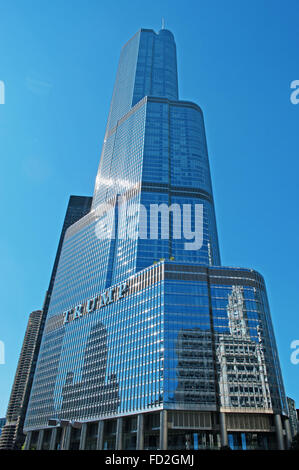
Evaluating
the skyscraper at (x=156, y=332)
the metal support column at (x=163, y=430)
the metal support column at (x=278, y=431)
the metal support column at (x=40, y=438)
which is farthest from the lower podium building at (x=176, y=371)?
the metal support column at (x=278, y=431)

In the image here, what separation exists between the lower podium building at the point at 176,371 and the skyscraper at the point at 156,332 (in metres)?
0.34

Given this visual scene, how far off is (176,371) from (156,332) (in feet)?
43.6

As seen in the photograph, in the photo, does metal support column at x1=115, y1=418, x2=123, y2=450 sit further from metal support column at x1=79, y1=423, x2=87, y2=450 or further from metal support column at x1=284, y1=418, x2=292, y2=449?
metal support column at x1=284, y1=418, x2=292, y2=449

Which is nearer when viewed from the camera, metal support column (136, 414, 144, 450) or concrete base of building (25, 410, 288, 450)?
concrete base of building (25, 410, 288, 450)

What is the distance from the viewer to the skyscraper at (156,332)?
98000mm

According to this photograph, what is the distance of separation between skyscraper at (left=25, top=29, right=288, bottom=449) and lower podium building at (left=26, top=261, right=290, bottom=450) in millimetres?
338

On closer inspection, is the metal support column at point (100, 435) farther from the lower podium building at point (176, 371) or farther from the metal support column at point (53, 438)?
the metal support column at point (53, 438)

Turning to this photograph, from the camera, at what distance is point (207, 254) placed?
15225 cm

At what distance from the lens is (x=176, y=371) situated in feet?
327

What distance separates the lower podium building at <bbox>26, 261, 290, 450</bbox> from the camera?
3799 inches

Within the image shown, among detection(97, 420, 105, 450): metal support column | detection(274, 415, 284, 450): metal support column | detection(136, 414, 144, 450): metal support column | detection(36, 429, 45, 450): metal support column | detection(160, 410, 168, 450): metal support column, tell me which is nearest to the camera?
detection(160, 410, 168, 450): metal support column

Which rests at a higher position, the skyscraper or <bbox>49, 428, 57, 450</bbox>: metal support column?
the skyscraper

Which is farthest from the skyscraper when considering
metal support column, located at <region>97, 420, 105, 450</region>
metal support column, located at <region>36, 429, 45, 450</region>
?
metal support column, located at <region>97, 420, 105, 450</region>
